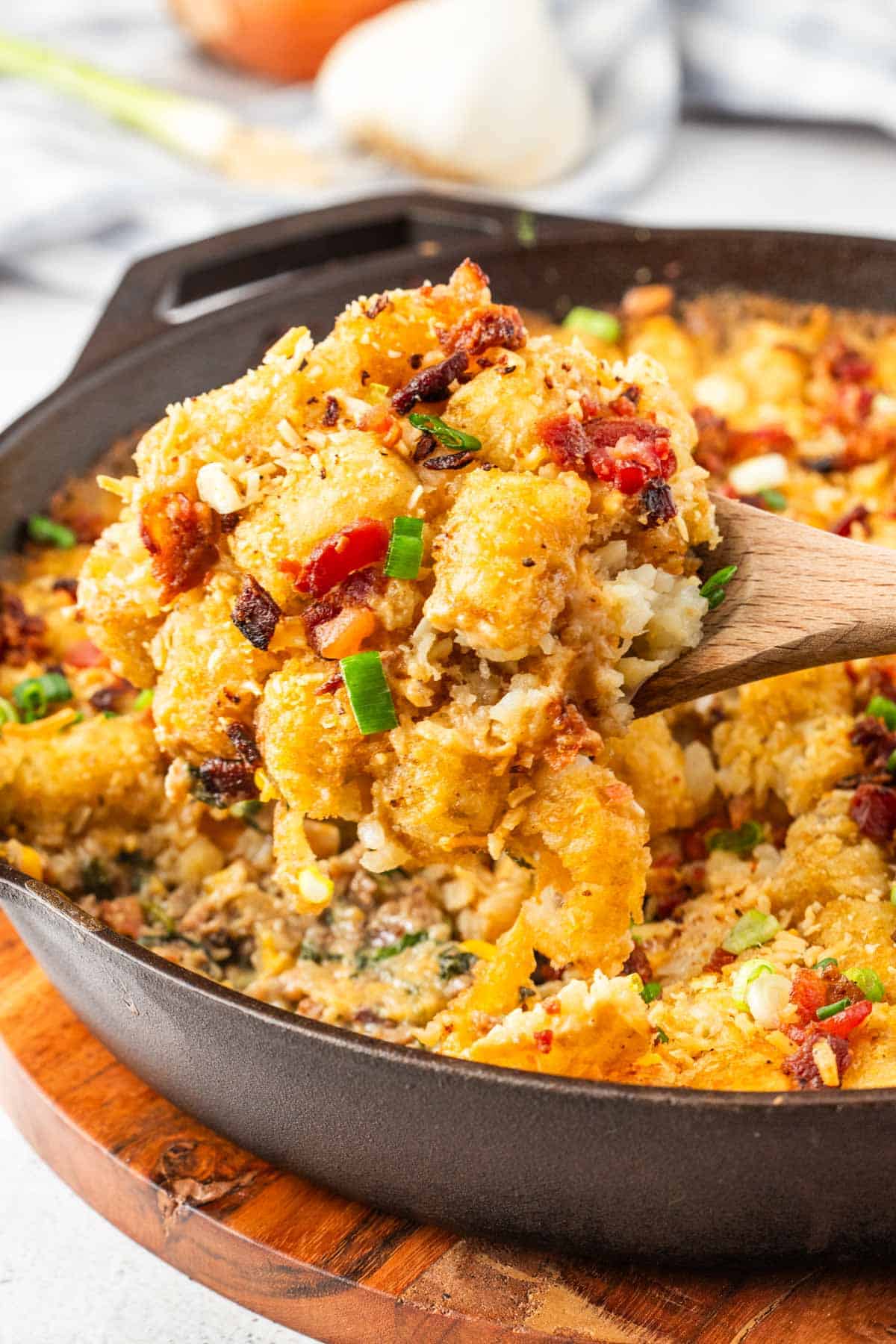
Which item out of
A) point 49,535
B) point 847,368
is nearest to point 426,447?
point 49,535

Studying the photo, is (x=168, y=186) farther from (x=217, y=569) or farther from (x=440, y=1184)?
(x=440, y=1184)

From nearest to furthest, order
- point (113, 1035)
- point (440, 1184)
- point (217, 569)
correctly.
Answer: point (440, 1184)
point (217, 569)
point (113, 1035)

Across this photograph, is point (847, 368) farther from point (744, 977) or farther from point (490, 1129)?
point (490, 1129)

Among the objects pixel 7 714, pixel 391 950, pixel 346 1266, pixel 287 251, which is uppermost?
pixel 287 251

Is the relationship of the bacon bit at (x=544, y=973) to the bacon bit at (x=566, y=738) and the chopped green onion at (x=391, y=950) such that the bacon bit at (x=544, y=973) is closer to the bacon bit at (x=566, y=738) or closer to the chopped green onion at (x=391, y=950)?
the chopped green onion at (x=391, y=950)

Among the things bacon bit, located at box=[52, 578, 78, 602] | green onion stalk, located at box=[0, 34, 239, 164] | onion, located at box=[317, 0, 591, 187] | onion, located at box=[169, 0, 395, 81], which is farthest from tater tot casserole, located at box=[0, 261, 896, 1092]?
onion, located at box=[169, 0, 395, 81]

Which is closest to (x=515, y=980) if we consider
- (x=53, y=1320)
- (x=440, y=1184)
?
(x=440, y=1184)

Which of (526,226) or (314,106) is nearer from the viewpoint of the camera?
(526,226)
